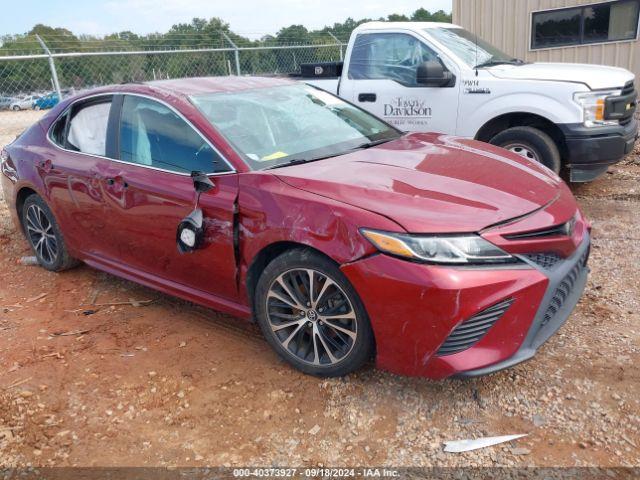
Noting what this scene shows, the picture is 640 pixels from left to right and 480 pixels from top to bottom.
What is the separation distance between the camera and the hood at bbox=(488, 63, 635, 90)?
5.36 metres

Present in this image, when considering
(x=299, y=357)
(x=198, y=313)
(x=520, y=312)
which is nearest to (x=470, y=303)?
(x=520, y=312)

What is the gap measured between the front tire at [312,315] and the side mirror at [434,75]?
3.58 metres

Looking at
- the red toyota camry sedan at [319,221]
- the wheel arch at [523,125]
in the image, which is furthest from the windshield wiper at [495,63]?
the red toyota camry sedan at [319,221]

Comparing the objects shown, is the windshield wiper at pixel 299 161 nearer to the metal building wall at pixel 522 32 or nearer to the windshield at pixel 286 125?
the windshield at pixel 286 125

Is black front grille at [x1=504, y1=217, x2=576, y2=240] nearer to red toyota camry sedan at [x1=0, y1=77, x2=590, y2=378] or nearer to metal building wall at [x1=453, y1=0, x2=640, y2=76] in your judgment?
red toyota camry sedan at [x1=0, y1=77, x2=590, y2=378]

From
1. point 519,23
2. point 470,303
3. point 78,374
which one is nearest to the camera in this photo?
point 470,303

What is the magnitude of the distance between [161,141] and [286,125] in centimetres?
81

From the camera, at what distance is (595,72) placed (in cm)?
563

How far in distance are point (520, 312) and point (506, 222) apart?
1.39 ft

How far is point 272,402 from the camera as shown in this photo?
292 centimetres

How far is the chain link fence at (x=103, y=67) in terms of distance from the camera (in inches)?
381

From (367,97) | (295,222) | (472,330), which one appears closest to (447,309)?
(472,330)

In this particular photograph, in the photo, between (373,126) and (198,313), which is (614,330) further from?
(198,313)

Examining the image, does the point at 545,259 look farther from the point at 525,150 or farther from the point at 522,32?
the point at 522,32
